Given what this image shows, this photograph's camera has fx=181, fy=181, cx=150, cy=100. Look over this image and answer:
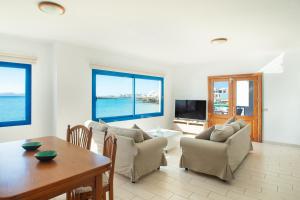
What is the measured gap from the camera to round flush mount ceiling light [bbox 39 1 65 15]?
7.53 ft

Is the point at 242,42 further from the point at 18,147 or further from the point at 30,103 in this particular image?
the point at 30,103

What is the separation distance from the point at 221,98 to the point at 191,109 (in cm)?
106

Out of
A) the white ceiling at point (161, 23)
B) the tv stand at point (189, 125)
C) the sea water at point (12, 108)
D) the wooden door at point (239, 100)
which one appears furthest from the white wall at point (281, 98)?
the sea water at point (12, 108)

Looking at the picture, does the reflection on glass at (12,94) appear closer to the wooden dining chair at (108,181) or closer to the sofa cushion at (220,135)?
the wooden dining chair at (108,181)

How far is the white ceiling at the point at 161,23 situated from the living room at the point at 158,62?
0.6 inches

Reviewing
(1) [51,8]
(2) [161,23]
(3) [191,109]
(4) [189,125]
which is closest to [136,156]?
(2) [161,23]

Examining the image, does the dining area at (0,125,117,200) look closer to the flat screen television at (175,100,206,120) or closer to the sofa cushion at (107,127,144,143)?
the sofa cushion at (107,127,144,143)

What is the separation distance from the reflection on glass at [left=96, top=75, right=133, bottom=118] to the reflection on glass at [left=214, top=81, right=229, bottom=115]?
9.48ft

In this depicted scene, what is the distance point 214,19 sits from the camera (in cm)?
279

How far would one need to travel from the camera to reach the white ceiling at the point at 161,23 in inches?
93.5

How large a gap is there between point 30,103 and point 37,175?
303 centimetres

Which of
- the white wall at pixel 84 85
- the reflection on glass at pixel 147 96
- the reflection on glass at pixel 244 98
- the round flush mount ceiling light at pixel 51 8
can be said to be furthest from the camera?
the reflection on glass at pixel 147 96

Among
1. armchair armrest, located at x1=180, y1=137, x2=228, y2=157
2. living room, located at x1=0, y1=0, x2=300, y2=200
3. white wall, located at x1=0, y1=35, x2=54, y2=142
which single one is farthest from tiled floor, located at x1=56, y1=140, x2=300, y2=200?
white wall, located at x1=0, y1=35, x2=54, y2=142

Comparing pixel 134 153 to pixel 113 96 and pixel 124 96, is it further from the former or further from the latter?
pixel 124 96
